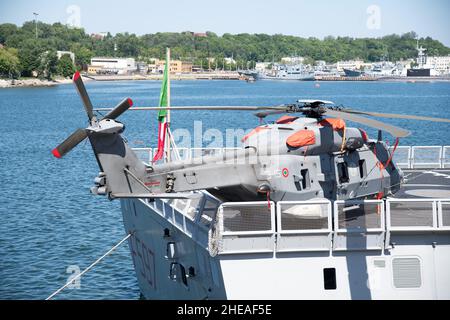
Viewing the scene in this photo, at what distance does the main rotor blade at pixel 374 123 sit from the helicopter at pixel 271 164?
0.03m

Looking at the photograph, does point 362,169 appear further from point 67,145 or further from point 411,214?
point 67,145

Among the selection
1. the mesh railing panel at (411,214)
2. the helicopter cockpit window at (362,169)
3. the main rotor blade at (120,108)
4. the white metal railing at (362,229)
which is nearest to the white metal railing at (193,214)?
the main rotor blade at (120,108)

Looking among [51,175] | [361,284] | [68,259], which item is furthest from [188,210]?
[51,175]

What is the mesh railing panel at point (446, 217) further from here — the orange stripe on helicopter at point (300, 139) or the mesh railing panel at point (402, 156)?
the mesh railing panel at point (402, 156)

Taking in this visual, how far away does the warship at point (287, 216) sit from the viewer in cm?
1956

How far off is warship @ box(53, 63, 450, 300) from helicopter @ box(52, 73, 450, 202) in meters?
0.03

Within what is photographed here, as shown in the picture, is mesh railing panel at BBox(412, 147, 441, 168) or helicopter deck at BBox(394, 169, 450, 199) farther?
mesh railing panel at BBox(412, 147, 441, 168)

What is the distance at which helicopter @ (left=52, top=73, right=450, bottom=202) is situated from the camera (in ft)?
65.1

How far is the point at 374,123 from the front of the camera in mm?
19188

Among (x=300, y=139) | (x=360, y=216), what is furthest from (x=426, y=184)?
(x=300, y=139)

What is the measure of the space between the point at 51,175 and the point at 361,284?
4243cm

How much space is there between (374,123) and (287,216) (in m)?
3.53

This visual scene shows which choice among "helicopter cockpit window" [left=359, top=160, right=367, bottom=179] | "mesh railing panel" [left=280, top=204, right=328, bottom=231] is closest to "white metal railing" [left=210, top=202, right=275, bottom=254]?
"mesh railing panel" [left=280, top=204, right=328, bottom=231]

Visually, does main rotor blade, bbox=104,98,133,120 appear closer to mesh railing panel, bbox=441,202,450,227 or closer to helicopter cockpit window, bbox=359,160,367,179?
helicopter cockpit window, bbox=359,160,367,179
